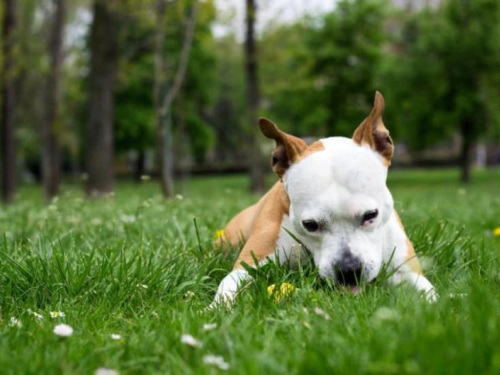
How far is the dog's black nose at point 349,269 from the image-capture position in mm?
2791

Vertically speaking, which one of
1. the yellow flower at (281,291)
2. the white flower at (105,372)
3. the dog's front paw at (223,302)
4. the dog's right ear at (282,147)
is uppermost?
the dog's right ear at (282,147)

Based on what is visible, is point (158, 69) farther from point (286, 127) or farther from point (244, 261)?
point (286, 127)

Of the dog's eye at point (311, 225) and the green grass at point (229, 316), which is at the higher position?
the dog's eye at point (311, 225)

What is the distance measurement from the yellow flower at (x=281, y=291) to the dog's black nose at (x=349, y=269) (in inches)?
9.6

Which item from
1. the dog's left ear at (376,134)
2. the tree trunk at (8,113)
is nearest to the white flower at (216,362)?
the dog's left ear at (376,134)

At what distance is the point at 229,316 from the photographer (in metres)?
2.41

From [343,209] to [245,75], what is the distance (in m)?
15.6

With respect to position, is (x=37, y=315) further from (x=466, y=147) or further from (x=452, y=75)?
(x=466, y=147)

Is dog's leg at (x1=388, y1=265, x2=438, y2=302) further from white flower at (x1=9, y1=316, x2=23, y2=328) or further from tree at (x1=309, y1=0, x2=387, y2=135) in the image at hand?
tree at (x1=309, y1=0, x2=387, y2=135)

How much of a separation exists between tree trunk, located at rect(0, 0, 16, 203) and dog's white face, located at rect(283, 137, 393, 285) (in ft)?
40.9

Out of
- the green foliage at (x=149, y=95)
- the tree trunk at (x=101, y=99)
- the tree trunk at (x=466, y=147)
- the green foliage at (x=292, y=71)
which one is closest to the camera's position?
the tree trunk at (x=101, y=99)

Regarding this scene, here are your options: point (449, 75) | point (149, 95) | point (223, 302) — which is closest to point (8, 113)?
point (223, 302)

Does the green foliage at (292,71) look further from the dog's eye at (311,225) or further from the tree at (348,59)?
the dog's eye at (311,225)

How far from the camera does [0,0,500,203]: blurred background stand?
12.1 m
